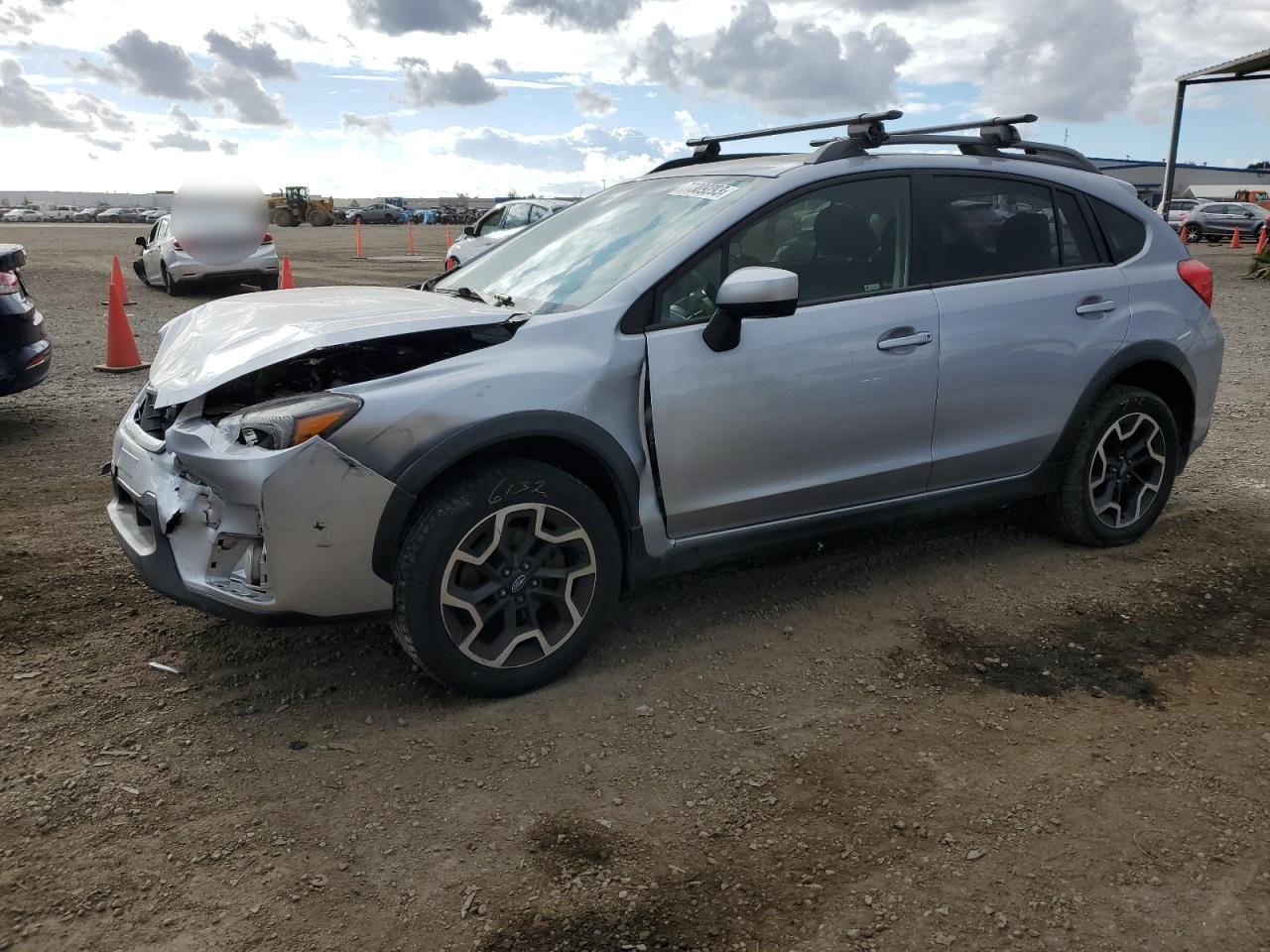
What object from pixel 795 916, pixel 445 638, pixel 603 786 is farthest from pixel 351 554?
pixel 795 916

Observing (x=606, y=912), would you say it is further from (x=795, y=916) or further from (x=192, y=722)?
(x=192, y=722)

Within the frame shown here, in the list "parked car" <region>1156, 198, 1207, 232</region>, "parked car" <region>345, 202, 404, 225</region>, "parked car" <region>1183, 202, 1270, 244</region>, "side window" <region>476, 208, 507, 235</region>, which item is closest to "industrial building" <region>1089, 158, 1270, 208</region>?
"parked car" <region>1156, 198, 1207, 232</region>

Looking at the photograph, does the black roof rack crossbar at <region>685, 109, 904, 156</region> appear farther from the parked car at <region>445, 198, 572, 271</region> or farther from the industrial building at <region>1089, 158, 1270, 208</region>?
the industrial building at <region>1089, 158, 1270, 208</region>

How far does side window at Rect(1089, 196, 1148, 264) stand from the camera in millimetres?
4500

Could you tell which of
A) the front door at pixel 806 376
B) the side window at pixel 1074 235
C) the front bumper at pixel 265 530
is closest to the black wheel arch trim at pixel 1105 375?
the side window at pixel 1074 235

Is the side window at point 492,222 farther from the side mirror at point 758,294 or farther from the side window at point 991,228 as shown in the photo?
the side mirror at point 758,294

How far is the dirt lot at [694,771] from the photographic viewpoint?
2.36m

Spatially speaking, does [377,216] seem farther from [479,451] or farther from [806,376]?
[479,451]

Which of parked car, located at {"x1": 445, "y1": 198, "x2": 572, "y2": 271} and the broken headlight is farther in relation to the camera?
parked car, located at {"x1": 445, "y1": 198, "x2": 572, "y2": 271}

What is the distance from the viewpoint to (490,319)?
3.36 m

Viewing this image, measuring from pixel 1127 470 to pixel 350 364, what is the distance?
3.42 m

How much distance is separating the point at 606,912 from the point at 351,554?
1256mm

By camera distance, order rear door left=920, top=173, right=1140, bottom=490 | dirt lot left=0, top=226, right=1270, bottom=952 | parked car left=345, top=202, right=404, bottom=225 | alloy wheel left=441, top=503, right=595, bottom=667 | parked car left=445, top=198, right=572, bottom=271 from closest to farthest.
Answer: dirt lot left=0, top=226, right=1270, bottom=952, alloy wheel left=441, top=503, right=595, bottom=667, rear door left=920, top=173, right=1140, bottom=490, parked car left=445, top=198, right=572, bottom=271, parked car left=345, top=202, right=404, bottom=225

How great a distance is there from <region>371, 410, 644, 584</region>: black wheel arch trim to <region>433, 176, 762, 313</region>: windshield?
509mm
